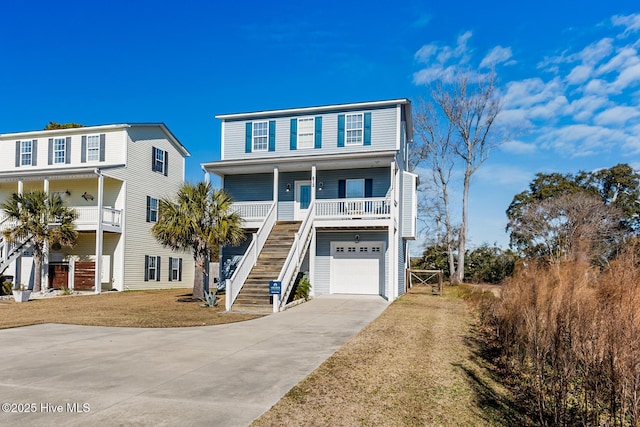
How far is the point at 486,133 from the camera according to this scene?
32.5m

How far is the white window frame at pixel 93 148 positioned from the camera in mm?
24750

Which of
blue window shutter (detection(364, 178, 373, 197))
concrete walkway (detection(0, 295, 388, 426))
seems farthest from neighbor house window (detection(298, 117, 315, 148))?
concrete walkway (detection(0, 295, 388, 426))

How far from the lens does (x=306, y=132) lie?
21.3 metres

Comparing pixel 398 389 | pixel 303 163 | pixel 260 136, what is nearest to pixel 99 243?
pixel 260 136

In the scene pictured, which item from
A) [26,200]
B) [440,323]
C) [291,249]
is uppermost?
[26,200]

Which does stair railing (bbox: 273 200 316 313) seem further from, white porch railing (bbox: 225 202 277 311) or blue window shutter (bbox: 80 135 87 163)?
blue window shutter (bbox: 80 135 87 163)

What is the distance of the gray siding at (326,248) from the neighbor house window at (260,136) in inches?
204

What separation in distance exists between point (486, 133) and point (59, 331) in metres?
29.7

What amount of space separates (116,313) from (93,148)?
14.1m

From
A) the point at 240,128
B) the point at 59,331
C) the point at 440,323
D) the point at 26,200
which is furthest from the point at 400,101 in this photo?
the point at 26,200

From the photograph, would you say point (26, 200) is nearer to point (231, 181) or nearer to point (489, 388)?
point (231, 181)

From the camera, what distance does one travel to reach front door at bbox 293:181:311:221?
20547 mm

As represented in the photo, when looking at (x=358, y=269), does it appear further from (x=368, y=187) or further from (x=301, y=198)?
(x=301, y=198)

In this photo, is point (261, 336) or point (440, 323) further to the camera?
point (440, 323)
